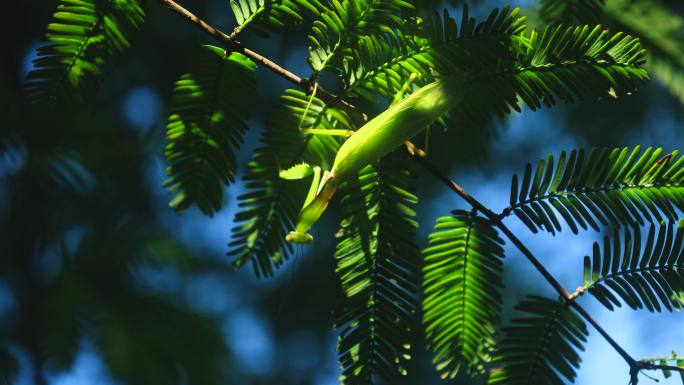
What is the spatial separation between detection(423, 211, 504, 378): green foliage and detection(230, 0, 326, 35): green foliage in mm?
589

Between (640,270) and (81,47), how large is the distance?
139 cm

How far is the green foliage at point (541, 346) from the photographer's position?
53.7 inches

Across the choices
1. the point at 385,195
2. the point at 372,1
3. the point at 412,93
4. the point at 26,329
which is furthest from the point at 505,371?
the point at 26,329

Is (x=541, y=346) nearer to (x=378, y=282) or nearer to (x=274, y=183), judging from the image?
(x=378, y=282)

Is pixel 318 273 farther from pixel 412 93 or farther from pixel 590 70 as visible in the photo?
pixel 590 70

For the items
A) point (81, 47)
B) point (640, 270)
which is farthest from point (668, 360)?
point (81, 47)

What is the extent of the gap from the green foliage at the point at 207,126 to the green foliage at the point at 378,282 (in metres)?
0.33

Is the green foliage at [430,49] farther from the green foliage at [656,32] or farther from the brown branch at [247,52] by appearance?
the green foliage at [656,32]

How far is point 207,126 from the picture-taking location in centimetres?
143

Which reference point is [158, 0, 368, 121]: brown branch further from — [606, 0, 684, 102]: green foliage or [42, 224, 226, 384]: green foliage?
[606, 0, 684, 102]: green foliage

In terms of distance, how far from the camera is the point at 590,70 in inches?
53.9

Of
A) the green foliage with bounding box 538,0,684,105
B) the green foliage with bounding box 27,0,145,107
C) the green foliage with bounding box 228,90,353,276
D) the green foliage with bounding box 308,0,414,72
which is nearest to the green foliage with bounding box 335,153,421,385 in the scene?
the green foliage with bounding box 228,90,353,276

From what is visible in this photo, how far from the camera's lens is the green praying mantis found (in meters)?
1.43

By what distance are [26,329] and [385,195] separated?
2.65ft
